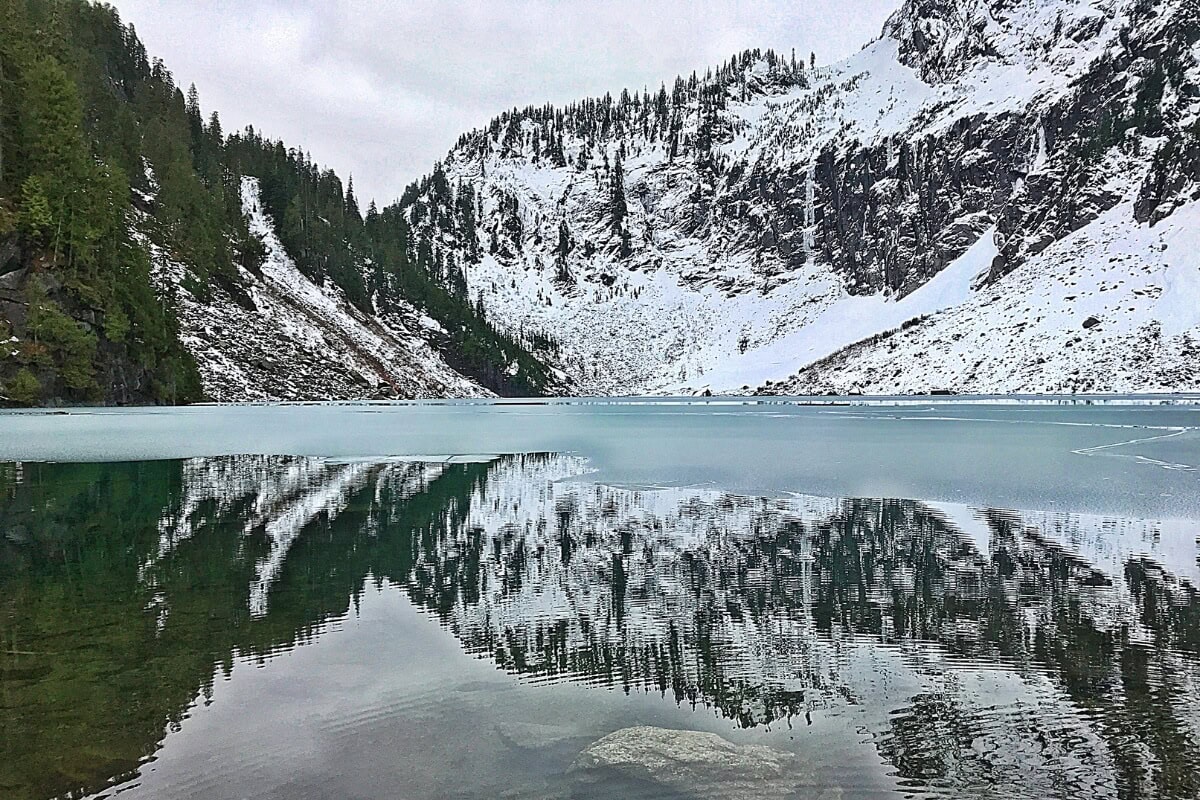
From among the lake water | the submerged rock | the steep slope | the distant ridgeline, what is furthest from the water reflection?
the steep slope

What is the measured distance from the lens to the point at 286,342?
11038 centimetres

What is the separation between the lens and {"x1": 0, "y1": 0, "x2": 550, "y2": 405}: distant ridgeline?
68.1m

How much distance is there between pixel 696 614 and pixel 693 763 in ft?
15.5

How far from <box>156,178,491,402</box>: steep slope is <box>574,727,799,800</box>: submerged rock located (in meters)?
101

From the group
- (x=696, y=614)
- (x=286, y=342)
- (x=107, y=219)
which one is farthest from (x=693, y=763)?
(x=286, y=342)

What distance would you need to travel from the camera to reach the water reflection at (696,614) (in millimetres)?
7102

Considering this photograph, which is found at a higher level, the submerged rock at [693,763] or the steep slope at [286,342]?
the steep slope at [286,342]

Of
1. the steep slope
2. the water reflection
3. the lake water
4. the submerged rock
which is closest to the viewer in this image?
the submerged rock

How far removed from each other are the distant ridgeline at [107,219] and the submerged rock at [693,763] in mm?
72946

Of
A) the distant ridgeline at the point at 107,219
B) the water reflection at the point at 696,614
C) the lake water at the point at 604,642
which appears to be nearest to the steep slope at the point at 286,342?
the distant ridgeline at the point at 107,219

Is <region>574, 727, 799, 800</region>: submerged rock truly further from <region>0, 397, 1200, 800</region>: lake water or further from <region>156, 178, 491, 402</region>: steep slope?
<region>156, 178, 491, 402</region>: steep slope

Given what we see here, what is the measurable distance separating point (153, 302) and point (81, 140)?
649 inches

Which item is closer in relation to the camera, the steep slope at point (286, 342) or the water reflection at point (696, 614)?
the water reflection at point (696, 614)

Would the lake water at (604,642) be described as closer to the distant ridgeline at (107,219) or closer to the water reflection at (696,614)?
the water reflection at (696,614)
